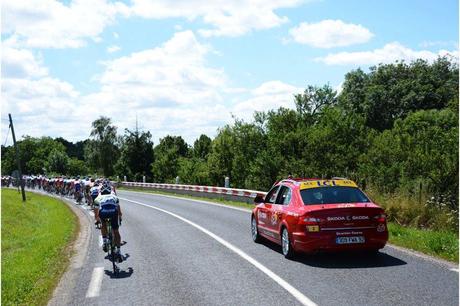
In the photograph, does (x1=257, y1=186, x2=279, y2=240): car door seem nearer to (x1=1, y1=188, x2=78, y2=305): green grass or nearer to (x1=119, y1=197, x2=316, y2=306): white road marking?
(x1=119, y1=197, x2=316, y2=306): white road marking

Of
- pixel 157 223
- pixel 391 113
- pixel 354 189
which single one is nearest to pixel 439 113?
pixel 391 113

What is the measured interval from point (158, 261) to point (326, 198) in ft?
12.1

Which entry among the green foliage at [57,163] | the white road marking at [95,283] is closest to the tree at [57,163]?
the green foliage at [57,163]

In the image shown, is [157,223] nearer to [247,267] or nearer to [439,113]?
[247,267]

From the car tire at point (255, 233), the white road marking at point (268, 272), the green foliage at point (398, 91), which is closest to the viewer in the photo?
the white road marking at point (268, 272)

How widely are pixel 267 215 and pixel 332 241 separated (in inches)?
103

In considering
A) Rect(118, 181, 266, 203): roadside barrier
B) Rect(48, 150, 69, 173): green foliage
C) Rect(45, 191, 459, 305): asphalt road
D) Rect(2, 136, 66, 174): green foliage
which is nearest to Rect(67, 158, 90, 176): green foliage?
Rect(48, 150, 69, 173): green foliage

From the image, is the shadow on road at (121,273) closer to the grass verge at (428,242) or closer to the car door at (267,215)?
the car door at (267,215)

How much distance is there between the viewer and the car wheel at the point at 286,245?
1030cm

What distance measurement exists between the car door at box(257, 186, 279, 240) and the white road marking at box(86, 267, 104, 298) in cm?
378

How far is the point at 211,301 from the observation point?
23.6 feet

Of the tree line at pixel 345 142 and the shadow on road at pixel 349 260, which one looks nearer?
the shadow on road at pixel 349 260

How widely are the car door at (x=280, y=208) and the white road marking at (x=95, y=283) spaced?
3.72 metres

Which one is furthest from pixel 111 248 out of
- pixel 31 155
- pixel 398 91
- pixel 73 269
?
pixel 31 155
